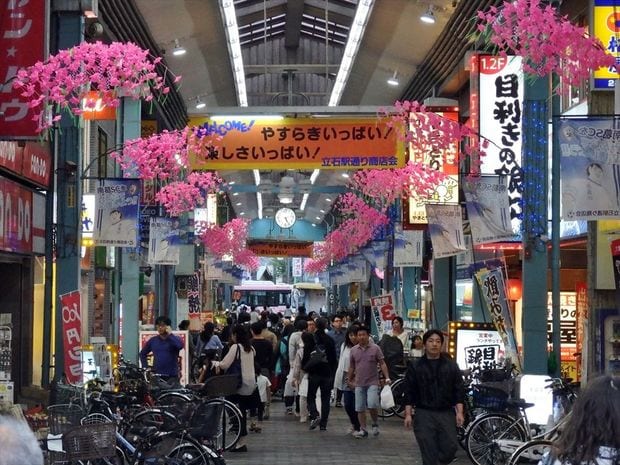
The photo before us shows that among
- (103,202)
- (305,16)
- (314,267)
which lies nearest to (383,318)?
(305,16)

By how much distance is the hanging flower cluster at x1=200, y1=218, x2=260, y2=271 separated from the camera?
1352 inches

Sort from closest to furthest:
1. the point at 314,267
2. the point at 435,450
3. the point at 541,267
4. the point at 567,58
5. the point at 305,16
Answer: the point at 435,450, the point at 567,58, the point at 541,267, the point at 305,16, the point at 314,267

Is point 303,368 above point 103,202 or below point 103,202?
below

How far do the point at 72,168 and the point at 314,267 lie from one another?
139 feet

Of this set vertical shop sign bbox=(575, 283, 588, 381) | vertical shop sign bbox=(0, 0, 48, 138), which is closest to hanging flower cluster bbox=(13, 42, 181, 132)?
vertical shop sign bbox=(0, 0, 48, 138)

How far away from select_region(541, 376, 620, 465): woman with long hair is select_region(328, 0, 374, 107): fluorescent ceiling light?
58.2 ft

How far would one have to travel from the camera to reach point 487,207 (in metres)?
14.1

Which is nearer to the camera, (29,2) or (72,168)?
(29,2)

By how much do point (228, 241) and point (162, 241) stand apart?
16.2 m

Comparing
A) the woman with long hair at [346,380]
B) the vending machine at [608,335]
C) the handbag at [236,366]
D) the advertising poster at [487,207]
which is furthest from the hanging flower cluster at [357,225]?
the advertising poster at [487,207]

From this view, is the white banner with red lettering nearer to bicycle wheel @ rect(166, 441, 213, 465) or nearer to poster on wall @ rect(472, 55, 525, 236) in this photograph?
bicycle wheel @ rect(166, 441, 213, 465)

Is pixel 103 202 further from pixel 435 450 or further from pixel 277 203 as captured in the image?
pixel 277 203

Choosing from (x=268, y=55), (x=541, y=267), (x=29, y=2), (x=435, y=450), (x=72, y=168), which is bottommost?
(x=435, y=450)

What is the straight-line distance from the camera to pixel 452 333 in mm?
17500
